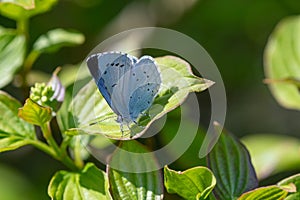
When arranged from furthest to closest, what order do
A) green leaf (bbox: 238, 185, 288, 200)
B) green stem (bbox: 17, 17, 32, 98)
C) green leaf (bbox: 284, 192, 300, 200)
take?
green stem (bbox: 17, 17, 32, 98)
green leaf (bbox: 284, 192, 300, 200)
green leaf (bbox: 238, 185, 288, 200)

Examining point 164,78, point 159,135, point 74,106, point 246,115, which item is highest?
point 164,78

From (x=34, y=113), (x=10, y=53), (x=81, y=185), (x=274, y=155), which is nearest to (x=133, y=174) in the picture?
(x=81, y=185)

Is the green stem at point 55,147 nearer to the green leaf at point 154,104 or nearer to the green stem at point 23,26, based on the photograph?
the green leaf at point 154,104

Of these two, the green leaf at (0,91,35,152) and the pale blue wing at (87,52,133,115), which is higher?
the pale blue wing at (87,52,133,115)

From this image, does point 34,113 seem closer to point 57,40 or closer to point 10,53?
point 10,53

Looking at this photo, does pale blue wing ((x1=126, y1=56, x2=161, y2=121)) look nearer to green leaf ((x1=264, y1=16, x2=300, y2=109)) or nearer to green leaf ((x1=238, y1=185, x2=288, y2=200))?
green leaf ((x1=238, y1=185, x2=288, y2=200))

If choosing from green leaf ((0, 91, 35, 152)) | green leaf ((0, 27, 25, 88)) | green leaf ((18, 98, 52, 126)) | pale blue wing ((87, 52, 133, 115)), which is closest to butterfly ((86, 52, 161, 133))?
pale blue wing ((87, 52, 133, 115))

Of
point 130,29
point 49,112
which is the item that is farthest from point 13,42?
point 130,29

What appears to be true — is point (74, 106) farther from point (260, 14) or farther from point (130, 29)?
point (260, 14)
